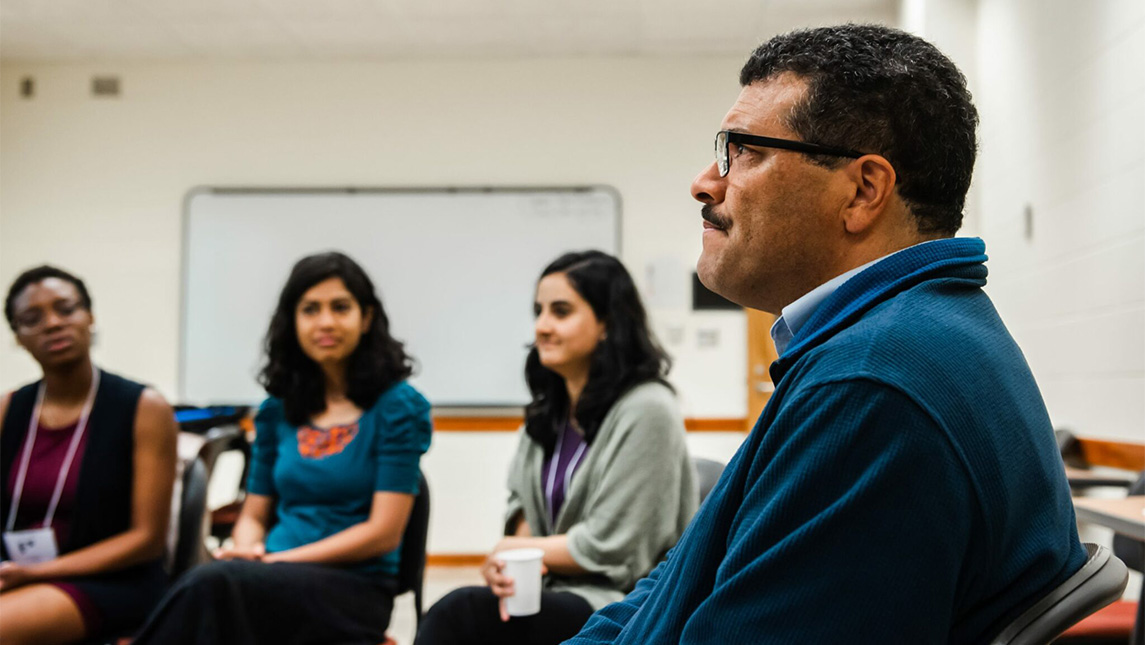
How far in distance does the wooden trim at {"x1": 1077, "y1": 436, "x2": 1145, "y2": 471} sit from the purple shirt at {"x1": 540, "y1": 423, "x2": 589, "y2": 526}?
5.64ft

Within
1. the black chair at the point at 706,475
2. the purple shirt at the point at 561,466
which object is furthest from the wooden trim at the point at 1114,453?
the purple shirt at the point at 561,466

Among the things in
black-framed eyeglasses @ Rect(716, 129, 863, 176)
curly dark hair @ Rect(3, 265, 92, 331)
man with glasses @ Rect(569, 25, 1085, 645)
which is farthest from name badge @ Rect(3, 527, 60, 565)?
black-framed eyeglasses @ Rect(716, 129, 863, 176)

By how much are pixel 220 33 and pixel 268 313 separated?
153cm

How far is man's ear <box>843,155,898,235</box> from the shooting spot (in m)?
0.83

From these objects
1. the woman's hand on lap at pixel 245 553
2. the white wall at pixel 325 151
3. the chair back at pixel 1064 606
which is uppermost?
the white wall at pixel 325 151

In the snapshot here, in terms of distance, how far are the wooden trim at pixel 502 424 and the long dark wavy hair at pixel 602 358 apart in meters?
2.89

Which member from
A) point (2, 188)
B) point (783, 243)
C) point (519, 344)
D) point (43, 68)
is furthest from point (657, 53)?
point (783, 243)

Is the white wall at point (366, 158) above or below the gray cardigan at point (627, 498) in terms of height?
above

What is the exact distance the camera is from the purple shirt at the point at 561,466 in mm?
1921

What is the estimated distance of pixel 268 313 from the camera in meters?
5.04

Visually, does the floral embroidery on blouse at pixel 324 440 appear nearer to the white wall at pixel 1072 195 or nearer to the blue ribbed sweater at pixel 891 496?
the blue ribbed sweater at pixel 891 496

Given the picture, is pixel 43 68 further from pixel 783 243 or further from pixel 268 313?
pixel 783 243

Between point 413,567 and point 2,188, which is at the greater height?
point 2,188

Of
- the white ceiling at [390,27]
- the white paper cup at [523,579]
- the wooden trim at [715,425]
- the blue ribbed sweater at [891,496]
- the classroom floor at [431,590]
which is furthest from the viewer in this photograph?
the wooden trim at [715,425]
